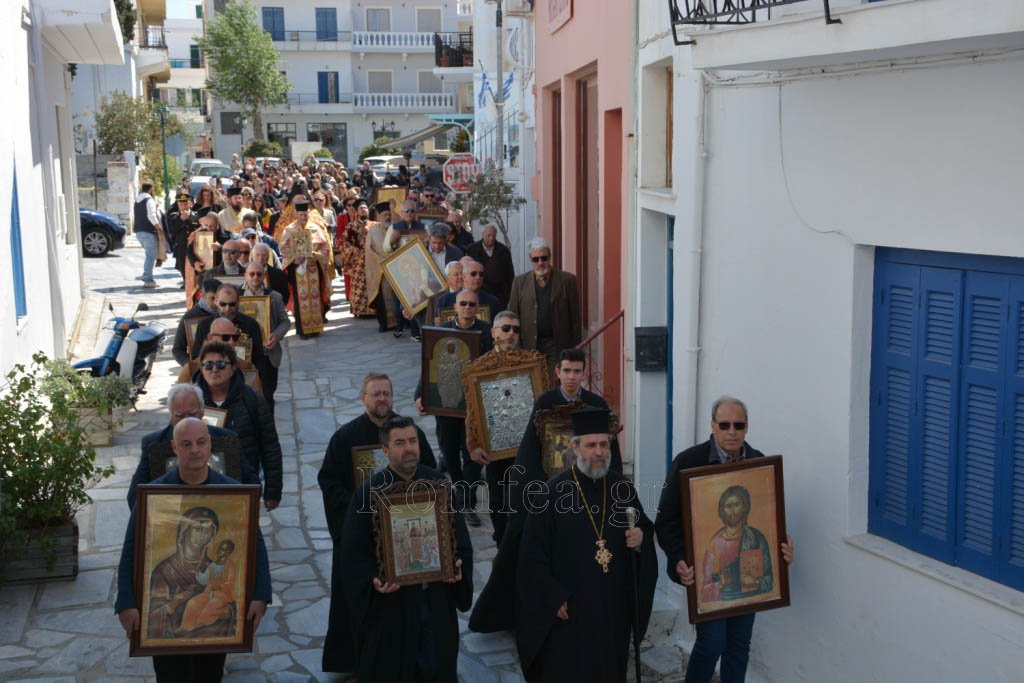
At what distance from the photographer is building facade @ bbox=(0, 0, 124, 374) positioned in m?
11.6

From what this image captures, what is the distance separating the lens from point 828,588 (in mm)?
6629

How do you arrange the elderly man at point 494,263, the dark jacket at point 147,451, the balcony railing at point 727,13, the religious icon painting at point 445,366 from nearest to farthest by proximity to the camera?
1. the balcony railing at point 727,13
2. the dark jacket at point 147,451
3. the religious icon painting at point 445,366
4. the elderly man at point 494,263

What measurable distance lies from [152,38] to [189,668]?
46.0 meters

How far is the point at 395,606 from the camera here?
6.41m

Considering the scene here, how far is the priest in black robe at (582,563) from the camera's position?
20.6 feet

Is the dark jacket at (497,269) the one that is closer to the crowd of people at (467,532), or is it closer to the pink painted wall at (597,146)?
the pink painted wall at (597,146)

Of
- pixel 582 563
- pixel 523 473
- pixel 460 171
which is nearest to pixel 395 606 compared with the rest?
pixel 582 563

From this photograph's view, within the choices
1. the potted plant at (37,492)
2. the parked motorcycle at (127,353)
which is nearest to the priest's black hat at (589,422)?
the potted plant at (37,492)

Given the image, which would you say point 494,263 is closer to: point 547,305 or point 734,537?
point 547,305

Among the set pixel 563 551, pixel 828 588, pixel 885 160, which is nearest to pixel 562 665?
pixel 563 551

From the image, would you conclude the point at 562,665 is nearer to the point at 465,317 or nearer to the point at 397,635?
the point at 397,635

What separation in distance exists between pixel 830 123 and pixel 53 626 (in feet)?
18.5

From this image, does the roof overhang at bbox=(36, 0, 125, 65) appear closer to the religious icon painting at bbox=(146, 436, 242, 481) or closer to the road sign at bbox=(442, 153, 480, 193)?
the road sign at bbox=(442, 153, 480, 193)

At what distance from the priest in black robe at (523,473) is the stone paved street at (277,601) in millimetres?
251
